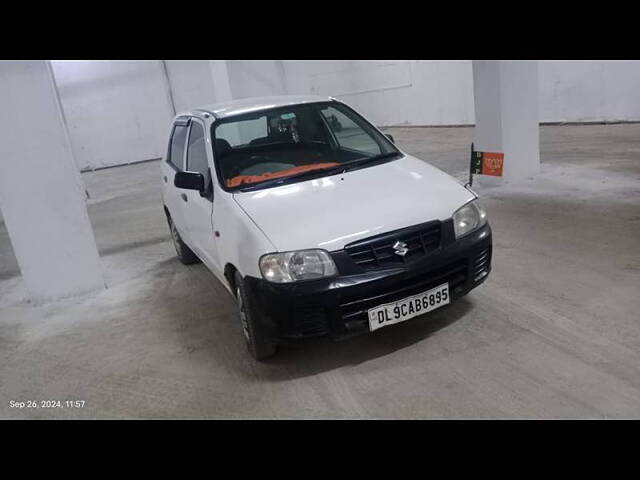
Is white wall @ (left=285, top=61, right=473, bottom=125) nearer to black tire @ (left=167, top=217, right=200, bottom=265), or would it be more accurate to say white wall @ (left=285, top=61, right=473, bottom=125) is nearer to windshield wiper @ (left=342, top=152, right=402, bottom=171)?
black tire @ (left=167, top=217, right=200, bottom=265)

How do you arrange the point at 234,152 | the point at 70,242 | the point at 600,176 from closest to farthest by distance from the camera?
the point at 234,152 → the point at 70,242 → the point at 600,176

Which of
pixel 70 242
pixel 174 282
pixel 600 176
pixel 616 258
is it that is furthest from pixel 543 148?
pixel 70 242

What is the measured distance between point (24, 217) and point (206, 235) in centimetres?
197

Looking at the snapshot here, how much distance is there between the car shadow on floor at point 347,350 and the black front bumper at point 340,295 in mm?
249

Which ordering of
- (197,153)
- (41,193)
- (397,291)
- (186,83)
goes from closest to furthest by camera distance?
(397,291)
(197,153)
(41,193)
(186,83)

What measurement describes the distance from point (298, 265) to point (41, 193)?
2.98 meters

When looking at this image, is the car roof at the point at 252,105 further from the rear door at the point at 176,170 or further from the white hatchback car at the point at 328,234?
the rear door at the point at 176,170

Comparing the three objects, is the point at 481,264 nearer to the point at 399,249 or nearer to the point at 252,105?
the point at 399,249

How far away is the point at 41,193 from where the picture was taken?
14.9ft

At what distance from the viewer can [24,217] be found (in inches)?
180

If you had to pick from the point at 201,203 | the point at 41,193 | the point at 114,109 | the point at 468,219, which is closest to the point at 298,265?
the point at 468,219

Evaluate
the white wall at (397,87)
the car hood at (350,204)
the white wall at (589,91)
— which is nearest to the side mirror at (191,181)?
the car hood at (350,204)

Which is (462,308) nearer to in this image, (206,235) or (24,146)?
(206,235)

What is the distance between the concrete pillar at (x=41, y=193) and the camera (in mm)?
4316
